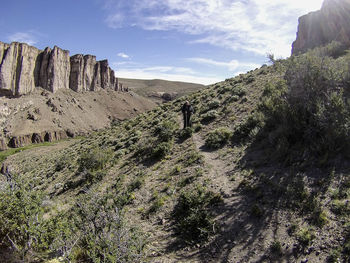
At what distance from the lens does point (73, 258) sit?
4469 mm

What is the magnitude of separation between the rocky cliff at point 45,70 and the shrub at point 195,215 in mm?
69542

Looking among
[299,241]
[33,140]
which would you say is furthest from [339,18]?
[33,140]

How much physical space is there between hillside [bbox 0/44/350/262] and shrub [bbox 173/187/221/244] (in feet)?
0.11

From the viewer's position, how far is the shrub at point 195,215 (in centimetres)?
595

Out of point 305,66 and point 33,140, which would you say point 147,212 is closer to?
point 305,66

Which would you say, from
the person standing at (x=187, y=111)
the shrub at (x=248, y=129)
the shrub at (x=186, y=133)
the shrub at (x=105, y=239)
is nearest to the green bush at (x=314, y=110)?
the shrub at (x=248, y=129)

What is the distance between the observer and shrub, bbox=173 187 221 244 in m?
5.95

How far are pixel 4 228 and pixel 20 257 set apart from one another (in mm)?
798

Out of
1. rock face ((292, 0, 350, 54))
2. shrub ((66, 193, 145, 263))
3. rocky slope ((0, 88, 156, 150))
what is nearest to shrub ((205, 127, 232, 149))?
shrub ((66, 193, 145, 263))

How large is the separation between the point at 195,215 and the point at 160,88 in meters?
148

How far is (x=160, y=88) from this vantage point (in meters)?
151

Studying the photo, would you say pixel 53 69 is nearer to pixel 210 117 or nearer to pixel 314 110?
pixel 210 117

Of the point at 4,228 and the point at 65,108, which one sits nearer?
the point at 4,228

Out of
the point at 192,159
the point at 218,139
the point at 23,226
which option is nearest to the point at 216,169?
the point at 192,159
